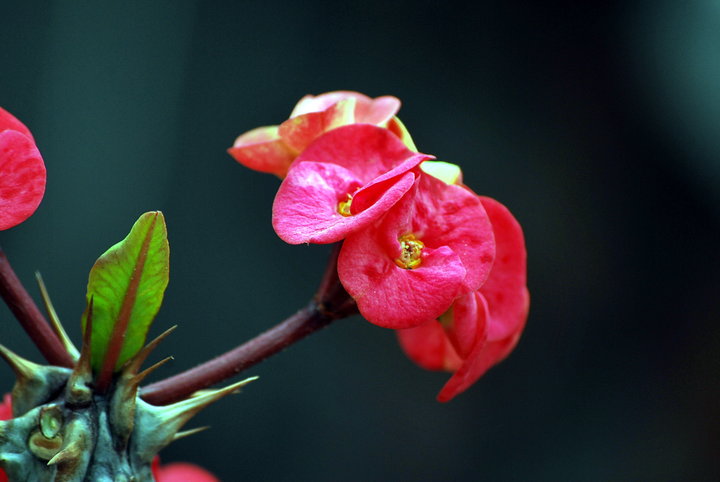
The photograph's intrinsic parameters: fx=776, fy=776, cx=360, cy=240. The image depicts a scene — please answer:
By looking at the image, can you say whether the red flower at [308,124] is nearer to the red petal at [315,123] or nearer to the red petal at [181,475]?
the red petal at [315,123]

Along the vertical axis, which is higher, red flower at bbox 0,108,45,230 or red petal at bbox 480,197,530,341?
red flower at bbox 0,108,45,230

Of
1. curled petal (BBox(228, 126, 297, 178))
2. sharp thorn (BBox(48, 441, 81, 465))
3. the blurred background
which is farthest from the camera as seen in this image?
the blurred background

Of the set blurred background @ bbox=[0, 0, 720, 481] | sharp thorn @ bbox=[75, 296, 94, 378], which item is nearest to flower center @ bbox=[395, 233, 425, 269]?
sharp thorn @ bbox=[75, 296, 94, 378]

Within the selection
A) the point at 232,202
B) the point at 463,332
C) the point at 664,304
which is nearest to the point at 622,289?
the point at 664,304

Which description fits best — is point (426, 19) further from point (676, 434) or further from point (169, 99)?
point (676, 434)

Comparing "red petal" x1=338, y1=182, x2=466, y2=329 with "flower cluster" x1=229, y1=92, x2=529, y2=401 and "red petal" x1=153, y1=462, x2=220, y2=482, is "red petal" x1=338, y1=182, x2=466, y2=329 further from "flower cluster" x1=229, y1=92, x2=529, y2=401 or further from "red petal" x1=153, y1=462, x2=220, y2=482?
"red petal" x1=153, y1=462, x2=220, y2=482

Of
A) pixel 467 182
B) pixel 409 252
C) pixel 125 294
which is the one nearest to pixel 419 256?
pixel 409 252

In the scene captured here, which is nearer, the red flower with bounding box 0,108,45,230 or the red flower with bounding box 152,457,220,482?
the red flower with bounding box 0,108,45,230

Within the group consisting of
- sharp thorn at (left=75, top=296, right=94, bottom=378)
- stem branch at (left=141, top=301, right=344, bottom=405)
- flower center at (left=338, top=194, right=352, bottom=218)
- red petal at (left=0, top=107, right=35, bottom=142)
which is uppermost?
red petal at (left=0, top=107, right=35, bottom=142)
